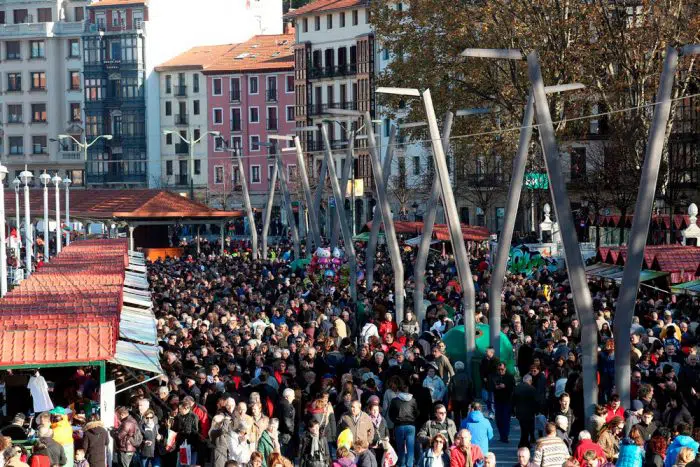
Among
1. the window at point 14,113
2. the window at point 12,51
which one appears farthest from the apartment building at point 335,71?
the window at point 14,113

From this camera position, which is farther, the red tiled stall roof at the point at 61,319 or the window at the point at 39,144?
the window at the point at 39,144

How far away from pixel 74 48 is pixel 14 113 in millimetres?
7699

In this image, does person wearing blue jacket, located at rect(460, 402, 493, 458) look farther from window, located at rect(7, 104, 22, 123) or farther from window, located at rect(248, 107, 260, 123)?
window, located at rect(7, 104, 22, 123)

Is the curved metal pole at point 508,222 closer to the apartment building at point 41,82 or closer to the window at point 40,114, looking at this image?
the apartment building at point 41,82

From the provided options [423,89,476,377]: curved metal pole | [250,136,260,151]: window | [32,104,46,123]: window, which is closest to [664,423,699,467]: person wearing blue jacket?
[423,89,476,377]: curved metal pole

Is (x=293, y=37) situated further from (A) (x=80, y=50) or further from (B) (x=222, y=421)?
(B) (x=222, y=421)

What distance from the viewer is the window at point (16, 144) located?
137875 millimetres

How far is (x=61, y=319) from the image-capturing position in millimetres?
20906

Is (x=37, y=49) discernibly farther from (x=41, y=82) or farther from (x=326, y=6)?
(x=326, y=6)

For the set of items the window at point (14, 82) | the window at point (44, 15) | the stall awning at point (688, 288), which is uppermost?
the window at point (44, 15)

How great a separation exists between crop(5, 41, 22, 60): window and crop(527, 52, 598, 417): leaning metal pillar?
117 metres

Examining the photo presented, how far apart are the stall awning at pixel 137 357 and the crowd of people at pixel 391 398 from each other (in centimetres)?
38

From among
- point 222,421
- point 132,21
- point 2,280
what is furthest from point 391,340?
point 132,21

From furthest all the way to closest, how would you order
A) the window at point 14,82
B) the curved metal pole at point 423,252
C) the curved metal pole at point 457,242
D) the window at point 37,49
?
the window at point 14,82 → the window at point 37,49 → the curved metal pole at point 423,252 → the curved metal pole at point 457,242
